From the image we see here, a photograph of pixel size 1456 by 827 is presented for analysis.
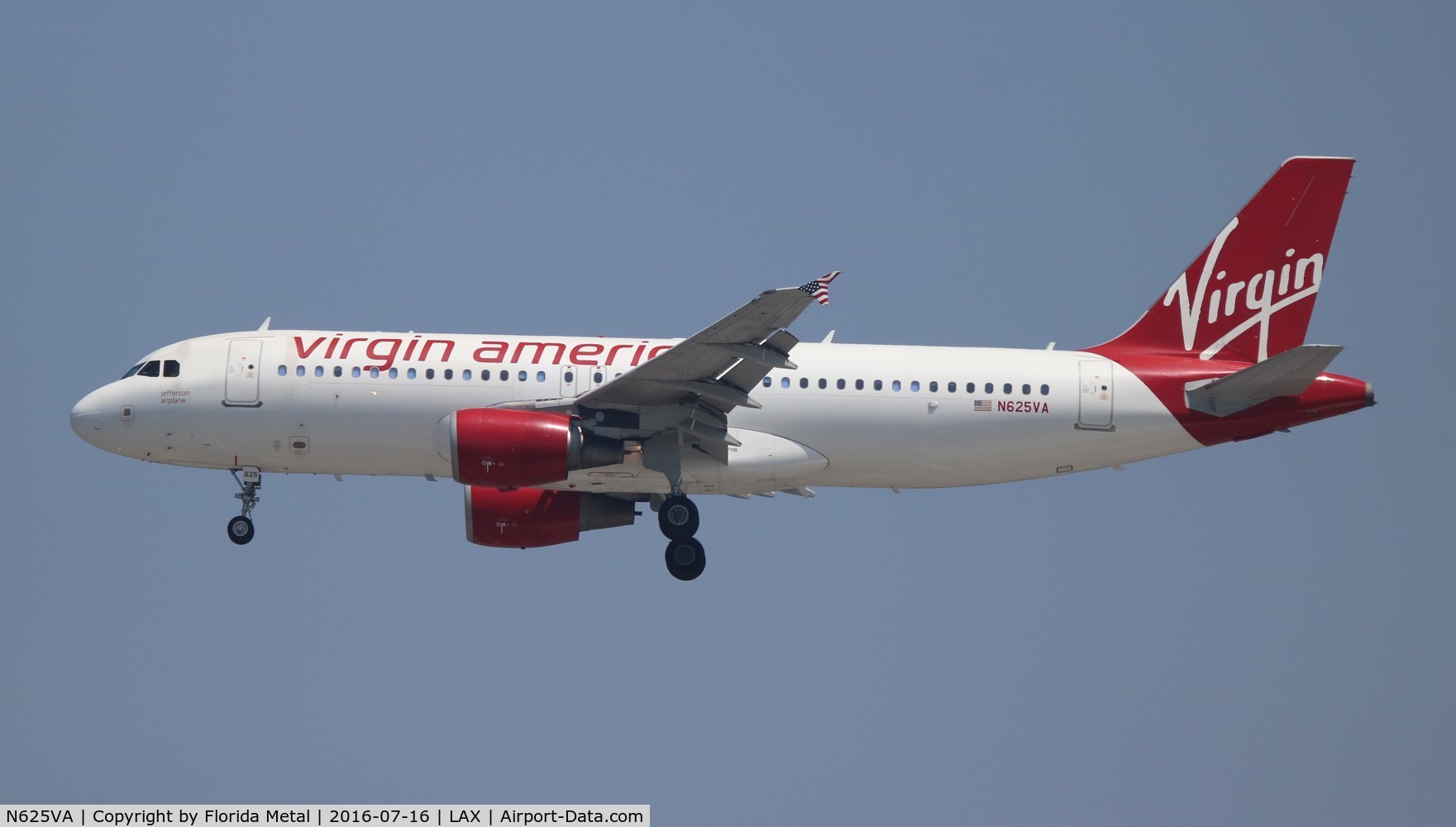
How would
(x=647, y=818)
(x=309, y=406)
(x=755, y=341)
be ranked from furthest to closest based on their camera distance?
(x=309, y=406)
(x=755, y=341)
(x=647, y=818)

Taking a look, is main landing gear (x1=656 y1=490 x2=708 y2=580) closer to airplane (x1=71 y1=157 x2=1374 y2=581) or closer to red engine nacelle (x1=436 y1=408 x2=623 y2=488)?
airplane (x1=71 y1=157 x2=1374 y2=581)

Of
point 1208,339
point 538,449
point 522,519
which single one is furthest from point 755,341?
point 1208,339

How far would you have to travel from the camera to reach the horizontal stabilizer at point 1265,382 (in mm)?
37625

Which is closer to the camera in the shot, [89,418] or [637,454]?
[637,454]

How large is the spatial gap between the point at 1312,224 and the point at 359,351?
20.1 meters

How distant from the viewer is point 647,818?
34.4m

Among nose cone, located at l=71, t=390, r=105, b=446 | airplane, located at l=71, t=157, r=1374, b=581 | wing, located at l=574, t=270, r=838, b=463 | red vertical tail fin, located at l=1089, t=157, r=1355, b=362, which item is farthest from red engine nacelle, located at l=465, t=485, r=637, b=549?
red vertical tail fin, located at l=1089, t=157, r=1355, b=362

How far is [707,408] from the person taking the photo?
128 feet

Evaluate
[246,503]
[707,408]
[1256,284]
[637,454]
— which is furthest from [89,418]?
[1256,284]

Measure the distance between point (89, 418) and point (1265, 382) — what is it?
78.6 feet

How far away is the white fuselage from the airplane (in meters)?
0.04

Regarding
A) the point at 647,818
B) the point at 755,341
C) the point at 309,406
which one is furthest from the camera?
the point at 309,406

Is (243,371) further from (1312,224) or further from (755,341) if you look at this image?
(1312,224)

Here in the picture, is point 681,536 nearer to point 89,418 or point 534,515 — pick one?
point 534,515
